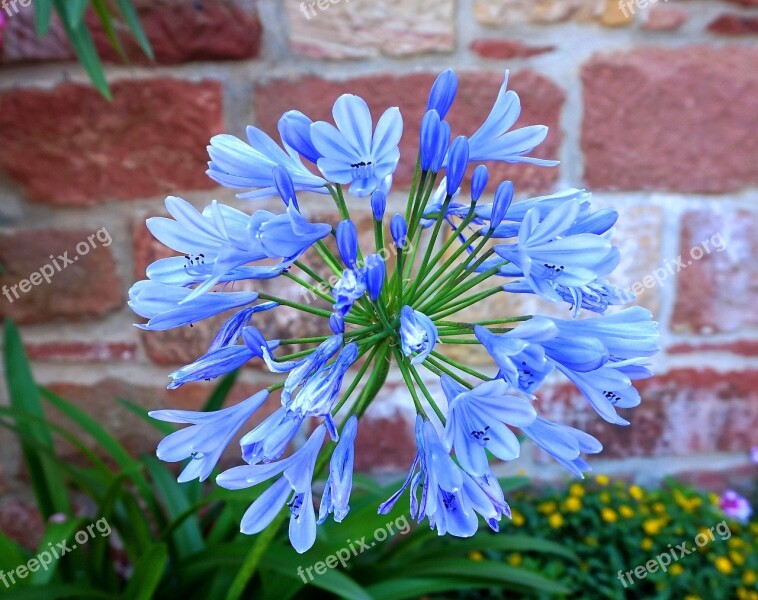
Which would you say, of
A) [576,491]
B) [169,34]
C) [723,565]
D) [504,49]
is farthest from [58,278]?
[723,565]

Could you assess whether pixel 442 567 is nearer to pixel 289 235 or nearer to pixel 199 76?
pixel 289 235

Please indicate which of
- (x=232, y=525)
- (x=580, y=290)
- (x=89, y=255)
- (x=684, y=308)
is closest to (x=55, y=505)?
(x=232, y=525)

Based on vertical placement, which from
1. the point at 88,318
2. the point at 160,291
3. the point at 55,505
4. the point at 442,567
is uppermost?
the point at 160,291

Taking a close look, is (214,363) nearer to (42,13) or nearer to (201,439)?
(201,439)

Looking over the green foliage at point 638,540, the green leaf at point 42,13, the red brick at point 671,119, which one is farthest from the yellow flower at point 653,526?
the green leaf at point 42,13

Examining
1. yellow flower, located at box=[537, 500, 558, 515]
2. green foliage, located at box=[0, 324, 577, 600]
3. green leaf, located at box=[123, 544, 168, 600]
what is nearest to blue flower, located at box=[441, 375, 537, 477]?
green foliage, located at box=[0, 324, 577, 600]

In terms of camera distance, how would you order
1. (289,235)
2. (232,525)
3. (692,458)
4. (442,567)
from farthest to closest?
(692,458) → (232,525) → (442,567) → (289,235)

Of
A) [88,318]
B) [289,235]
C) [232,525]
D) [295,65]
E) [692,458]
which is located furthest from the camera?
[692,458]
